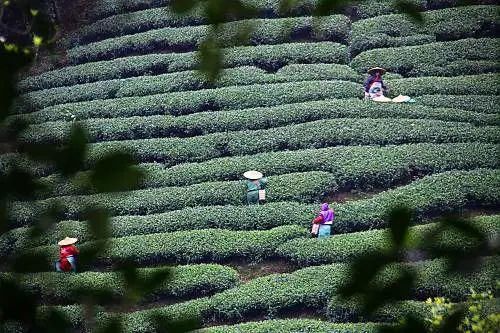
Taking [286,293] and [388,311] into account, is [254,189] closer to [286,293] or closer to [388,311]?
[286,293]

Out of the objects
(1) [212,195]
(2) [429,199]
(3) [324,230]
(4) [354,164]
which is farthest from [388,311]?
(1) [212,195]

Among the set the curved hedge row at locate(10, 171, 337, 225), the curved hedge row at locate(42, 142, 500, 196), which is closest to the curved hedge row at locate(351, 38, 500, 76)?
the curved hedge row at locate(42, 142, 500, 196)

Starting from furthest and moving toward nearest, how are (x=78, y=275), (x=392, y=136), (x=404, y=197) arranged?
(x=392, y=136)
(x=404, y=197)
(x=78, y=275)

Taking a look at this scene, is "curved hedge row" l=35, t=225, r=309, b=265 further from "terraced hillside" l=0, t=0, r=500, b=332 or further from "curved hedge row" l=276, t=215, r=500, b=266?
"curved hedge row" l=276, t=215, r=500, b=266

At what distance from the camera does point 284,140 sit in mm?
9773

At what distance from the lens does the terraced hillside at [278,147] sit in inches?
291

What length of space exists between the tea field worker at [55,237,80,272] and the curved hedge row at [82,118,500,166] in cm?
197

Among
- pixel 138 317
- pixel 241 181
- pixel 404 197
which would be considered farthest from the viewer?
pixel 241 181

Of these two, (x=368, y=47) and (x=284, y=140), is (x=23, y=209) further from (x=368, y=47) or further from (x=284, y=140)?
(x=368, y=47)

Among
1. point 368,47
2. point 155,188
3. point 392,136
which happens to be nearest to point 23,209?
point 155,188

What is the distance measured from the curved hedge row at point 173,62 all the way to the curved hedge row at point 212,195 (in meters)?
3.18

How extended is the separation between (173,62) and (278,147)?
3.10 meters

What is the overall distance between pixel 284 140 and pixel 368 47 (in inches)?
118

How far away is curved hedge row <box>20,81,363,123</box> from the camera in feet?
35.1
